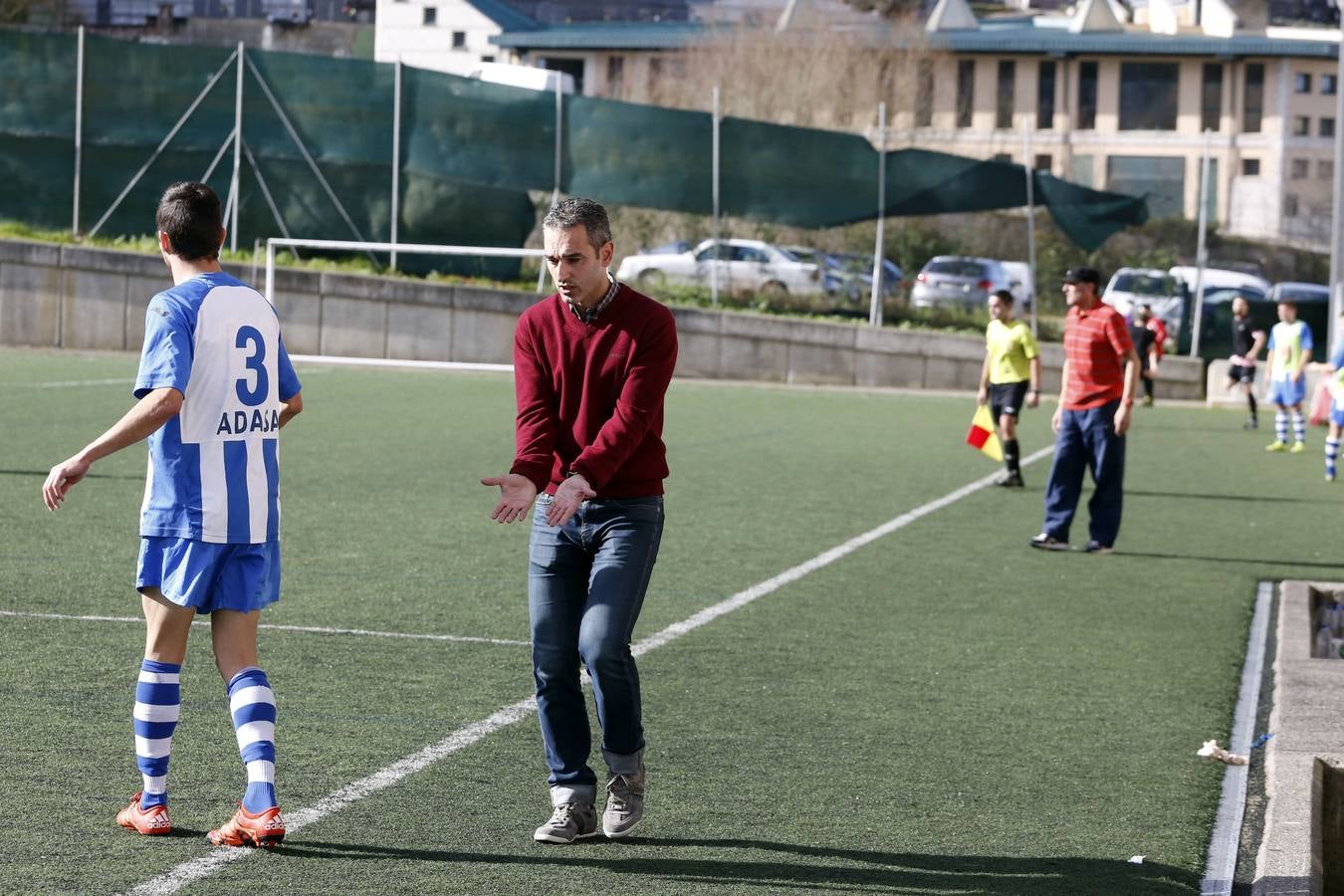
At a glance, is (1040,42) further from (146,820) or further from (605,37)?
(146,820)

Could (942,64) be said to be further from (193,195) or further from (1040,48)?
(193,195)

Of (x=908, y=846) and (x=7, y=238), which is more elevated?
(x=7, y=238)

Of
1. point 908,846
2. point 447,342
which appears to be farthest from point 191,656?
point 447,342

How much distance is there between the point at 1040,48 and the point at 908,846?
75.4 m

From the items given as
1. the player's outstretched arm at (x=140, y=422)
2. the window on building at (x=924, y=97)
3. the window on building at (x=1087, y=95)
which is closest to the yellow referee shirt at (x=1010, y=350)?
the player's outstretched arm at (x=140, y=422)

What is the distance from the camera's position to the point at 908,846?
5.59 metres

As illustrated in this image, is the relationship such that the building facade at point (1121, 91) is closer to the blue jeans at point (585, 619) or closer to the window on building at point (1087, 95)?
the window on building at point (1087, 95)

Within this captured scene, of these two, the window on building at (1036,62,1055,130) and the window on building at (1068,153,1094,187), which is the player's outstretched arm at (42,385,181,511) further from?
the window on building at (1036,62,1055,130)

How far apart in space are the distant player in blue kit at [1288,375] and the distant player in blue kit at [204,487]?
18.5m

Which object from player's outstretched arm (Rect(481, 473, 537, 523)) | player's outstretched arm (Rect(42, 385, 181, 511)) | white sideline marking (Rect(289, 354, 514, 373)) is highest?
player's outstretched arm (Rect(42, 385, 181, 511))

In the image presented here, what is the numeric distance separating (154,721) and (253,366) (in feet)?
3.22

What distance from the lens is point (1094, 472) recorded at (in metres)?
12.8

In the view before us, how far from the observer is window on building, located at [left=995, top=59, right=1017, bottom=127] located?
256ft

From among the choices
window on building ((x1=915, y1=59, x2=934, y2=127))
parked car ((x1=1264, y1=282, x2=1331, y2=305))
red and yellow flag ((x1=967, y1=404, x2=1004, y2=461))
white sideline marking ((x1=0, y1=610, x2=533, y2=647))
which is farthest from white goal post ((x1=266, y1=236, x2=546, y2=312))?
window on building ((x1=915, y1=59, x2=934, y2=127))
